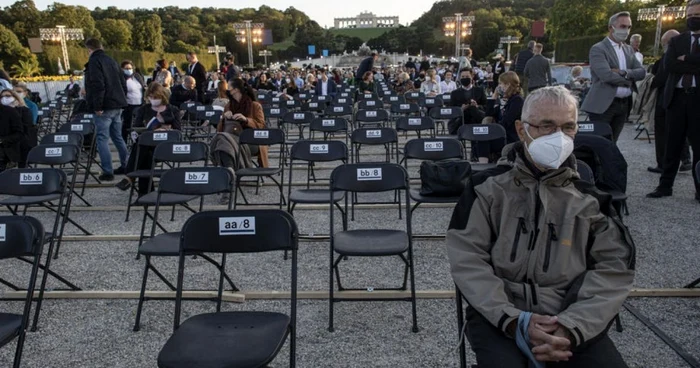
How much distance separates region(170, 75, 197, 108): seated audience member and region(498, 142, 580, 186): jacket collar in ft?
38.0

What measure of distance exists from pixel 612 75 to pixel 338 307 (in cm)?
441

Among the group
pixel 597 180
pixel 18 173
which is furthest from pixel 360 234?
pixel 18 173

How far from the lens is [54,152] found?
5.56m

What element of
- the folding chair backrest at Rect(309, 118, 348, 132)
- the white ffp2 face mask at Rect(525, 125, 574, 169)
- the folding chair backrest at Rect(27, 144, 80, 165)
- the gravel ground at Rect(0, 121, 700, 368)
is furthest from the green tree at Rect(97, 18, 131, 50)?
the white ffp2 face mask at Rect(525, 125, 574, 169)

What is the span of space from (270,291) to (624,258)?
257 cm

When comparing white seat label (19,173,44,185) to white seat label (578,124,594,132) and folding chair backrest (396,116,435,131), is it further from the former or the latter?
white seat label (578,124,594,132)

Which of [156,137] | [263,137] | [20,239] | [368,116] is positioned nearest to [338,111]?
[368,116]

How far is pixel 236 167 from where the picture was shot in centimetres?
666

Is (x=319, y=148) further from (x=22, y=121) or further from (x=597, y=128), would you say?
(x=22, y=121)

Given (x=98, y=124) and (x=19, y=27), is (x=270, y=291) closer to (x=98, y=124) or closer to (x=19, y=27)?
(x=98, y=124)

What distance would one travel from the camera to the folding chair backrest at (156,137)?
625 centimetres

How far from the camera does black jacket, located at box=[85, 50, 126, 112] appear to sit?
7500 mm

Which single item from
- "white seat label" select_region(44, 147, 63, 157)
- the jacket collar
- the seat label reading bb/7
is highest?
the jacket collar

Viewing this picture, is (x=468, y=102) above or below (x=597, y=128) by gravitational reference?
above
